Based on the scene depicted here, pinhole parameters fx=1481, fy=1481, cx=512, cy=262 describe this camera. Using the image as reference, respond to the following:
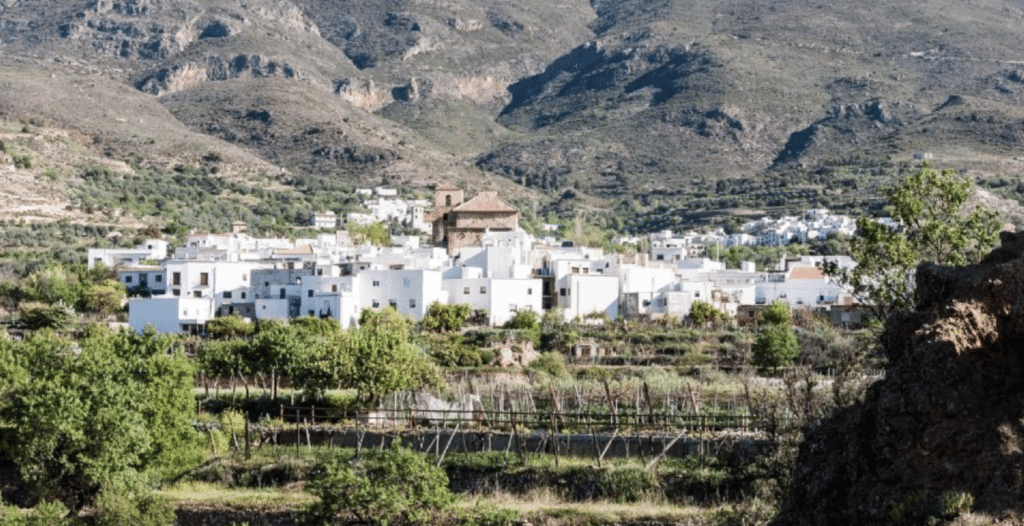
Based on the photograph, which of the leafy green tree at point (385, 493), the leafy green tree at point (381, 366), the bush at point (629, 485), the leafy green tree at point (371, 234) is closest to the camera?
the leafy green tree at point (385, 493)

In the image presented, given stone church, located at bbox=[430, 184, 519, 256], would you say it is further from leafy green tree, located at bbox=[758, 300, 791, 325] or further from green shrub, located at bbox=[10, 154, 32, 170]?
green shrub, located at bbox=[10, 154, 32, 170]

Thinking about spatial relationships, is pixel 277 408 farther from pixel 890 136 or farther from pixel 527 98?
pixel 527 98

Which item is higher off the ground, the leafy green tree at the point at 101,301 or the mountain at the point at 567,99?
the mountain at the point at 567,99

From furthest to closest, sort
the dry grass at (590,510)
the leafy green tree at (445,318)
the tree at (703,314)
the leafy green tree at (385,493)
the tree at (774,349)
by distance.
Answer: the tree at (703,314), the leafy green tree at (445,318), the tree at (774,349), the dry grass at (590,510), the leafy green tree at (385,493)

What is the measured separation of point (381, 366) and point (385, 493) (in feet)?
56.1

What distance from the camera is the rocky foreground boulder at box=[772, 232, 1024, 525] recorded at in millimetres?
9688

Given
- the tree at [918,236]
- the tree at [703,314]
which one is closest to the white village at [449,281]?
the tree at [703,314]

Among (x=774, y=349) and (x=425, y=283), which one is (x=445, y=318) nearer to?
(x=425, y=283)

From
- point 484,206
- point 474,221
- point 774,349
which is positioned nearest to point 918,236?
point 774,349

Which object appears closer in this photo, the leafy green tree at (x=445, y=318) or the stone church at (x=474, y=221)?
the leafy green tree at (x=445, y=318)

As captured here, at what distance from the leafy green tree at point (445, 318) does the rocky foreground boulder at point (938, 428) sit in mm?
44486

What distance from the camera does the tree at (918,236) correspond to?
17984 mm

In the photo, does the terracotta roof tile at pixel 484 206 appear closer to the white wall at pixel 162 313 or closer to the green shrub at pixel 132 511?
the white wall at pixel 162 313

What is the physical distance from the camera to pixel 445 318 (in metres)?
56.0
